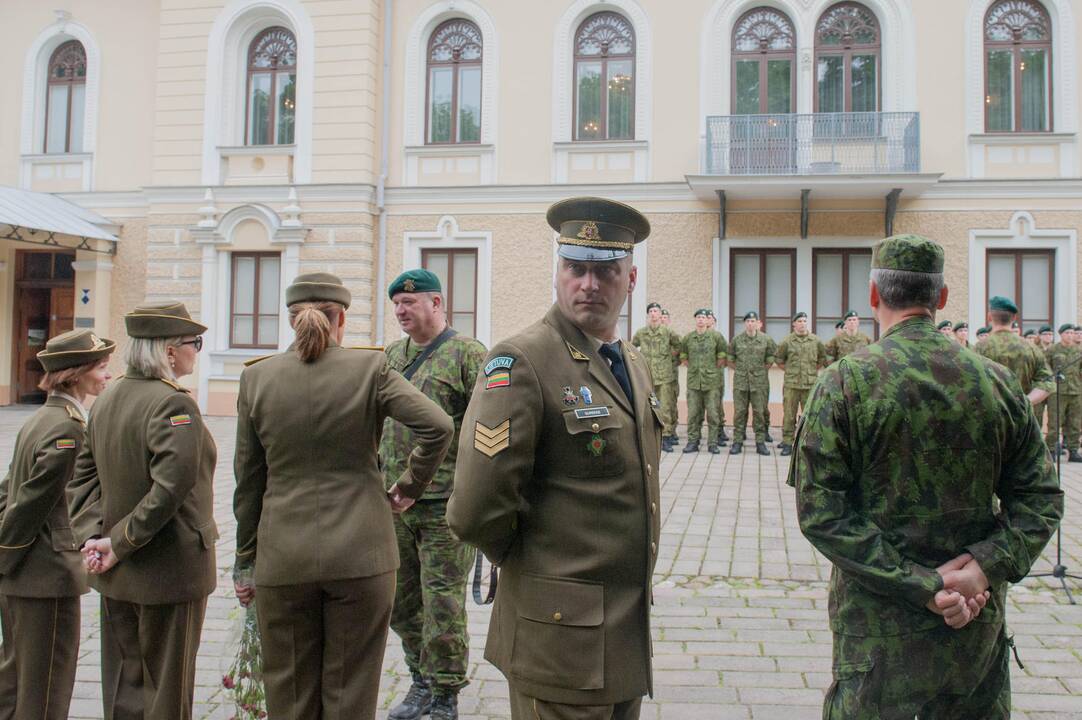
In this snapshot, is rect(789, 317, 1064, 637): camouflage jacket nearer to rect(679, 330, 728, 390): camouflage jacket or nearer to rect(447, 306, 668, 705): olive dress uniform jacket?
rect(447, 306, 668, 705): olive dress uniform jacket

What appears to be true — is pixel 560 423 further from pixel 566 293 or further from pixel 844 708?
pixel 844 708

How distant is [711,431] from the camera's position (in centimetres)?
1323

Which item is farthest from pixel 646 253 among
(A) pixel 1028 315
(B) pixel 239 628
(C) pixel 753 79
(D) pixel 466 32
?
(B) pixel 239 628

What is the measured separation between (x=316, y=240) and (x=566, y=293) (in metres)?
14.1

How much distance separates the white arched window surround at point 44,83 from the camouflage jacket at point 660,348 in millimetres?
11822

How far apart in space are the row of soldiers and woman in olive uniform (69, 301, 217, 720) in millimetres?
10319

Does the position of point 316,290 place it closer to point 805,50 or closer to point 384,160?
point 384,160

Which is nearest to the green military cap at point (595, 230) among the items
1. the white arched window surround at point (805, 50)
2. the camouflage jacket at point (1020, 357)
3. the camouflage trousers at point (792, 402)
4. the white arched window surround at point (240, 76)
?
the camouflage jacket at point (1020, 357)

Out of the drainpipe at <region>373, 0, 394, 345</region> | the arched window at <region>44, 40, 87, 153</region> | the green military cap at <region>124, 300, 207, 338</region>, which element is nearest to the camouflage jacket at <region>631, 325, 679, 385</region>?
the drainpipe at <region>373, 0, 394, 345</region>

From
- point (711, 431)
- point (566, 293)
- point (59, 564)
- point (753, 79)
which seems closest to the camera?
point (566, 293)

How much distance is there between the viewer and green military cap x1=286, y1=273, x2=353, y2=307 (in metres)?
3.27

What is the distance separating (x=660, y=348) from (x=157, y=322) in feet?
34.9

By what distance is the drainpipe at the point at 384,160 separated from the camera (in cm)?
1591

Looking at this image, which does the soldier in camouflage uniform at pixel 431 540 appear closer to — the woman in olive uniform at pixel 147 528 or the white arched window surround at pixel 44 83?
the woman in olive uniform at pixel 147 528
